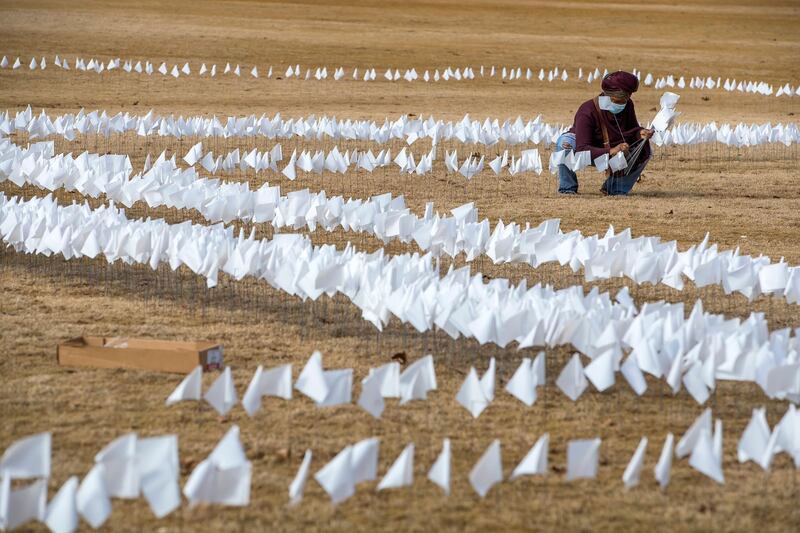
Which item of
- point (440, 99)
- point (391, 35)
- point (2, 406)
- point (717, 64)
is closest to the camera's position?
point (2, 406)

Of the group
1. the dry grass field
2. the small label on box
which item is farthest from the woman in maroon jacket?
the small label on box

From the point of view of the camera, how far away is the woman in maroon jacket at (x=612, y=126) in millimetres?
11461

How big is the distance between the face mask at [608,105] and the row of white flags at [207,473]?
7.58 metres

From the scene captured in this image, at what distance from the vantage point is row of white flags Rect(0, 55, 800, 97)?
26.7m

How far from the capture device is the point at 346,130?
52.1ft

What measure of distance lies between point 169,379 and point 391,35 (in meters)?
30.3

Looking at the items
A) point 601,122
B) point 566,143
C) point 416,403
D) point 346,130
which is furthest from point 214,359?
point 346,130

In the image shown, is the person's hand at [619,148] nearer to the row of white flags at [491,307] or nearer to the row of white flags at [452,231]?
the row of white flags at [452,231]

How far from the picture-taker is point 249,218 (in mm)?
9828

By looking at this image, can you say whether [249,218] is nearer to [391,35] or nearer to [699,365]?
[699,365]

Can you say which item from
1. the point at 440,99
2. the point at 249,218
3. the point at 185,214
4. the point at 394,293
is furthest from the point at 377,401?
the point at 440,99

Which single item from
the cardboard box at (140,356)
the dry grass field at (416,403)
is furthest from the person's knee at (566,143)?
the cardboard box at (140,356)

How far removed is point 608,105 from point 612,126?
9.4 inches

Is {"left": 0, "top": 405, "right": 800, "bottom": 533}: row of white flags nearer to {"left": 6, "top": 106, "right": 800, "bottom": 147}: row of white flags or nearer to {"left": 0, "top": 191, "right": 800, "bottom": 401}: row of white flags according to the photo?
{"left": 0, "top": 191, "right": 800, "bottom": 401}: row of white flags
